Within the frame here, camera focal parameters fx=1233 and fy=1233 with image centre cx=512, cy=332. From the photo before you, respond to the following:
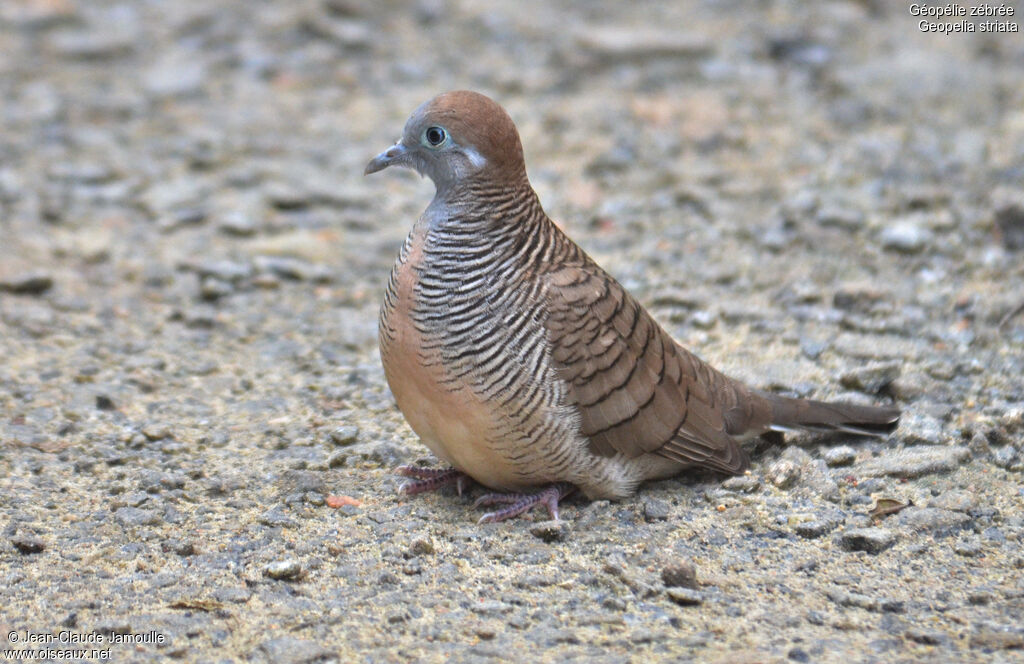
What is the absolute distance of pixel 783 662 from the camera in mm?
3906

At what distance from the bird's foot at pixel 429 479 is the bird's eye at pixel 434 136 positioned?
138 cm

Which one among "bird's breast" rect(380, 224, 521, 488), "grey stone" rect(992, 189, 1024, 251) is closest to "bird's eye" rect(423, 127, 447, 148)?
"bird's breast" rect(380, 224, 521, 488)

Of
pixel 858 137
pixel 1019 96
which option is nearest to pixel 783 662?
pixel 858 137

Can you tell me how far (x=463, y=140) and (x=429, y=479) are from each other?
1.43m

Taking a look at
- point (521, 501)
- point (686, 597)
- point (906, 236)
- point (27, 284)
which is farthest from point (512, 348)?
point (906, 236)

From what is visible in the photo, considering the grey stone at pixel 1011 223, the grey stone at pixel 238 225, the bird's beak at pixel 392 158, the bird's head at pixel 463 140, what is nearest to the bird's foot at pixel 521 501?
the bird's head at pixel 463 140

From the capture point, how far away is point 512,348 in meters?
4.67

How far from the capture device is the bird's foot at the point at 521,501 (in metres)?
4.91

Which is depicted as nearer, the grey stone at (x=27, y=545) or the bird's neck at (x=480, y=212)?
the grey stone at (x=27, y=545)

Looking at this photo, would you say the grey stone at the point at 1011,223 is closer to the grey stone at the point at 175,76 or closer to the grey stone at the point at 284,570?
the grey stone at the point at 284,570

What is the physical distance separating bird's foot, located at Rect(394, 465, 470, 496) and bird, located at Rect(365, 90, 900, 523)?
2cm

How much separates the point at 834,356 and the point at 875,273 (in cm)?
114

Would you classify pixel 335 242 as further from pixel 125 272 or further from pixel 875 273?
pixel 875 273

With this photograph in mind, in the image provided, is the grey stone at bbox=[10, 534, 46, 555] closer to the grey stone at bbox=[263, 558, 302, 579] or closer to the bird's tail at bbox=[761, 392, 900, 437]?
the grey stone at bbox=[263, 558, 302, 579]
